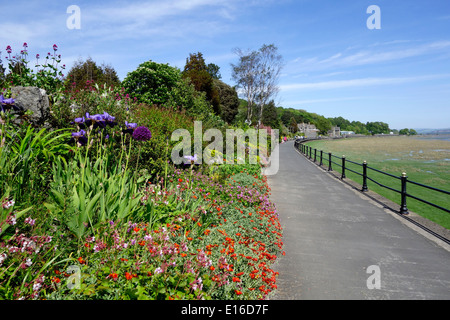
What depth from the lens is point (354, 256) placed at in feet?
16.2

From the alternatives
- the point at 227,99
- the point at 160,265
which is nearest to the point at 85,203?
the point at 160,265

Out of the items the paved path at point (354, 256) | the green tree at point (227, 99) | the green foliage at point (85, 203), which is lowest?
the paved path at point (354, 256)

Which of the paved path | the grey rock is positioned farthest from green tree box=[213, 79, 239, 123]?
the grey rock

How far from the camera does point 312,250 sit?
16.9ft

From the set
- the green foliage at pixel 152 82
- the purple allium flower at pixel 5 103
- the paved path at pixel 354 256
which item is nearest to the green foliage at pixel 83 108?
the purple allium flower at pixel 5 103

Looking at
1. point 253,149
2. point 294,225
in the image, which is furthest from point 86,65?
point 294,225

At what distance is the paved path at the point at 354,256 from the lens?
3818 millimetres

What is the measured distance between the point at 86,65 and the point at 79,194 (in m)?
30.1

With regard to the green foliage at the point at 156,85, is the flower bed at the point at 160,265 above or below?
below

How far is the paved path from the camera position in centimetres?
382

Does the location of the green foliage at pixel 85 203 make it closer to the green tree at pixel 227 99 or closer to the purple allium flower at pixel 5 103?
the purple allium flower at pixel 5 103

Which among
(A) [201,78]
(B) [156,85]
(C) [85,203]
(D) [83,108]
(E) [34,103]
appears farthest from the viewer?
(A) [201,78]

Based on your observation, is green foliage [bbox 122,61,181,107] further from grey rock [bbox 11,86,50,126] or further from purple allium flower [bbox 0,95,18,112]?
purple allium flower [bbox 0,95,18,112]

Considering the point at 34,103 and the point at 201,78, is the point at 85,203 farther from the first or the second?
the point at 201,78
